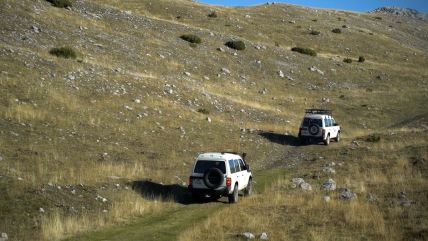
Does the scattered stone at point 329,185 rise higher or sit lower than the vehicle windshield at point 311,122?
lower

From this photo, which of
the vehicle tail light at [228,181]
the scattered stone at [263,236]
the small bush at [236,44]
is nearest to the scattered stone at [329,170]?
the vehicle tail light at [228,181]

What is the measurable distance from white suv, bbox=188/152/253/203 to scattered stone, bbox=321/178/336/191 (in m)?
4.24

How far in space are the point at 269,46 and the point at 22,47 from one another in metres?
39.3

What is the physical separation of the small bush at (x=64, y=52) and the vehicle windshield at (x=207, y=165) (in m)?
21.4

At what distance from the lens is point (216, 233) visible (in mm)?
15359

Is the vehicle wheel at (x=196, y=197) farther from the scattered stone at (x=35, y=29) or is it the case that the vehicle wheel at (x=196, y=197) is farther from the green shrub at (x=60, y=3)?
the green shrub at (x=60, y=3)

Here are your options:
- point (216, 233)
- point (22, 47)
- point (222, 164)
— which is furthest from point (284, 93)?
point (216, 233)

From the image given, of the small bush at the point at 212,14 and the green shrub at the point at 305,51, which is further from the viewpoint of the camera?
the small bush at the point at 212,14

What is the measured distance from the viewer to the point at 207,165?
20.1 m

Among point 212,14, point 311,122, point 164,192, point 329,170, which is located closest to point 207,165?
point 164,192

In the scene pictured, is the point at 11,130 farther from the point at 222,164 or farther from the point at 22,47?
the point at 22,47

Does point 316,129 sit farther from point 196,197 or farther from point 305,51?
point 305,51

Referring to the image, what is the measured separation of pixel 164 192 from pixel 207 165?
8.34ft

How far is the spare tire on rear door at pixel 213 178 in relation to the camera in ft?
64.4
